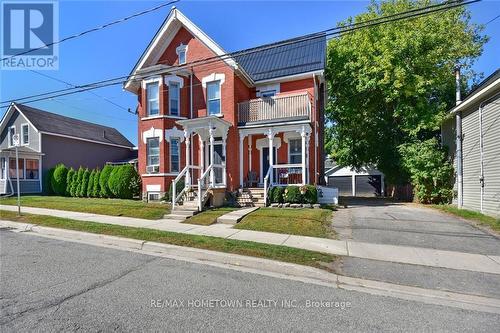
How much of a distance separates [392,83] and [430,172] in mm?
6127

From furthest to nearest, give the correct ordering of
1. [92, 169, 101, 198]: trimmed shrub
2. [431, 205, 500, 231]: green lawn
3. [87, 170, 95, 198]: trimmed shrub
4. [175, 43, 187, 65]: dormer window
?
[87, 170, 95, 198]: trimmed shrub → [92, 169, 101, 198]: trimmed shrub → [175, 43, 187, 65]: dormer window → [431, 205, 500, 231]: green lawn

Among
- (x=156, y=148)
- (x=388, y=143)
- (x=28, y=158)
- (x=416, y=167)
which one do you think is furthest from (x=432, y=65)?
(x=28, y=158)

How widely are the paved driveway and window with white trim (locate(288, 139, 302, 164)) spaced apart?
475 cm

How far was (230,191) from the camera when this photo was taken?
49.0ft

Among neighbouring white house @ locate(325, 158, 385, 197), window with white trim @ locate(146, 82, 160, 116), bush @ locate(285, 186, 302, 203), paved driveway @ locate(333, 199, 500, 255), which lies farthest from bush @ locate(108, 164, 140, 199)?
neighbouring white house @ locate(325, 158, 385, 197)

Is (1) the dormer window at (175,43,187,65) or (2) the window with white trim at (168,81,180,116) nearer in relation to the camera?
(2) the window with white trim at (168,81,180,116)

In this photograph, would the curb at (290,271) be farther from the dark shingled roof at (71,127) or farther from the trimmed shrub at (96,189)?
the dark shingled roof at (71,127)

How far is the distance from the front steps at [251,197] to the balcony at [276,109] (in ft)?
11.3

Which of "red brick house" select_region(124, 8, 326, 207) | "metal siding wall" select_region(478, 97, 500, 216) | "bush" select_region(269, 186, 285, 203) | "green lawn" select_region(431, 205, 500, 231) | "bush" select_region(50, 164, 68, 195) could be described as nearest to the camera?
"green lawn" select_region(431, 205, 500, 231)

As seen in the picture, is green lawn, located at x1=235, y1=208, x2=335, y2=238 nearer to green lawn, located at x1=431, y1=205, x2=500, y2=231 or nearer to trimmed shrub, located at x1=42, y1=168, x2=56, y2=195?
green lawn, located at x1=431, y1=205, x2=500, y2=231

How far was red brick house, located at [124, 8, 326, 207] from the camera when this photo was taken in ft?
49.0

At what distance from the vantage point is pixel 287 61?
1716cm

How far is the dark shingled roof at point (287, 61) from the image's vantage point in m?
15.9

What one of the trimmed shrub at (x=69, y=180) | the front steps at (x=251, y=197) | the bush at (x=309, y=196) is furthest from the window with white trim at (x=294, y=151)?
the trimmed shrub at (x=69, y=180)
